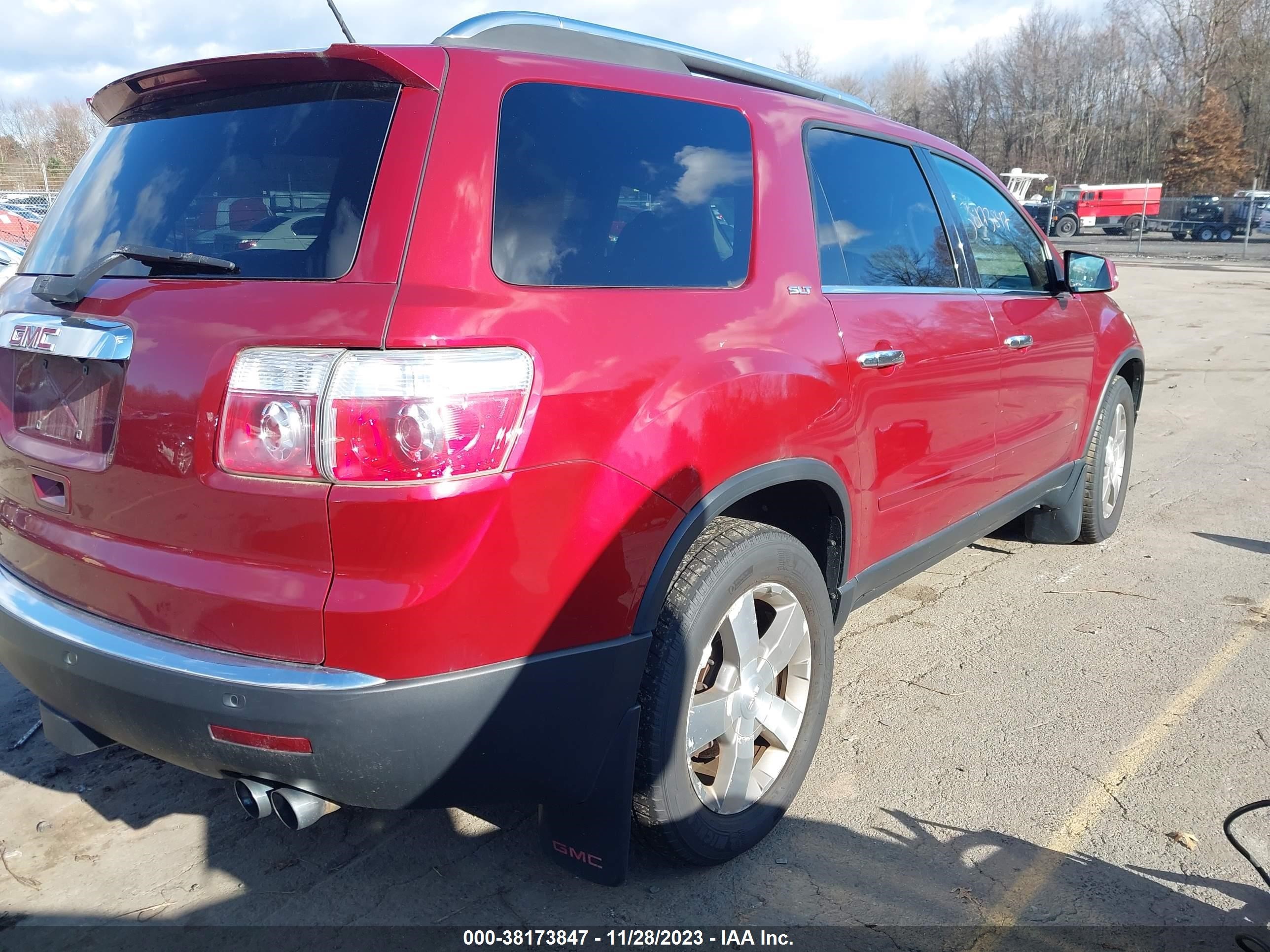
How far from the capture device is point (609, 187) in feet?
7.50

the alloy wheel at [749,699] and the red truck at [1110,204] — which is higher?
the red truck at [1110,204]

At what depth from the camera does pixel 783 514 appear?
297 cm

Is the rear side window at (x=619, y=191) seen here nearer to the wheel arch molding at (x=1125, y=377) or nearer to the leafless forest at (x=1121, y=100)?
the wheel arch molding at (x=1125, y=377)

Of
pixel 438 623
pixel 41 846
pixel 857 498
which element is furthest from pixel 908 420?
pixel 41 846

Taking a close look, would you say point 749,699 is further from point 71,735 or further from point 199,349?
point 71,735

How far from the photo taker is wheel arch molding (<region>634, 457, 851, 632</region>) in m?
2.22

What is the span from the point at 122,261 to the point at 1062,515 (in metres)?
4.27

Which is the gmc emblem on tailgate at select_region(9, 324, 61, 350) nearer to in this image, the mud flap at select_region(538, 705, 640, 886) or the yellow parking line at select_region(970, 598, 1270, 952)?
the mud flap at select_region(538, 705, 640, 886)

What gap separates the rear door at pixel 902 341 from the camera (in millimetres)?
2949

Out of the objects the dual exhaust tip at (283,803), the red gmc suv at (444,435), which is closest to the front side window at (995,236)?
the red gmc suv at (444,435)

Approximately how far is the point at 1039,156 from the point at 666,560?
3535 inches

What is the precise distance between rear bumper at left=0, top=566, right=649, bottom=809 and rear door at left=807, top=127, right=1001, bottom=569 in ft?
3.99

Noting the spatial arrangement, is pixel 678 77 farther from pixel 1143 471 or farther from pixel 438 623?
pixel 1143 471

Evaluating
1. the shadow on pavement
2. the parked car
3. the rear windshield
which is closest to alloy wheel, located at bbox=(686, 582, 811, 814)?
the rear windshield
